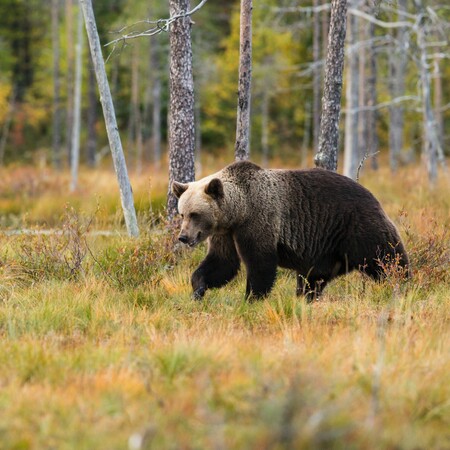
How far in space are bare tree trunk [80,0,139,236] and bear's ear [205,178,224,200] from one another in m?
2.39

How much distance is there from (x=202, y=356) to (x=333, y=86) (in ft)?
18.2

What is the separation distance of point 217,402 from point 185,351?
0.76m

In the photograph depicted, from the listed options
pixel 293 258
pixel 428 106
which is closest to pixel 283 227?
pixel 293 258

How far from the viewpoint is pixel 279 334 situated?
5469mm

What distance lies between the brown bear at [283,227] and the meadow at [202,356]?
283 mm

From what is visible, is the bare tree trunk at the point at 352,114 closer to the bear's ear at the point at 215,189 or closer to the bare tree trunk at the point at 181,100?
the bare tree trunk at the point at 181,100

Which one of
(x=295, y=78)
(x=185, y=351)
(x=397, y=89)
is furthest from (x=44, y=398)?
(x=295, y=78)

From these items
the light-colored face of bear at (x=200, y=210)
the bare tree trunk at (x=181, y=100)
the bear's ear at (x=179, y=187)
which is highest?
the bare tree trunk at (x=181, y=100)

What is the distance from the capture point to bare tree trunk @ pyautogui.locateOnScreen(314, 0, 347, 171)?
8.96m

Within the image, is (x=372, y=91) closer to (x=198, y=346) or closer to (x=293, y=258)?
(x=293, y=258)

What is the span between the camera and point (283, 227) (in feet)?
23.3

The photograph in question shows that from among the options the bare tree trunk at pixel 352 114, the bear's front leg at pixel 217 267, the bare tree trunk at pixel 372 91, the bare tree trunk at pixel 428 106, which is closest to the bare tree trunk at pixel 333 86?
the bear's front leg at pixel 217 267

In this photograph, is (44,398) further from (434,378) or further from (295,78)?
(295,78)

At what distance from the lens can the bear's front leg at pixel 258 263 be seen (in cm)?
671
